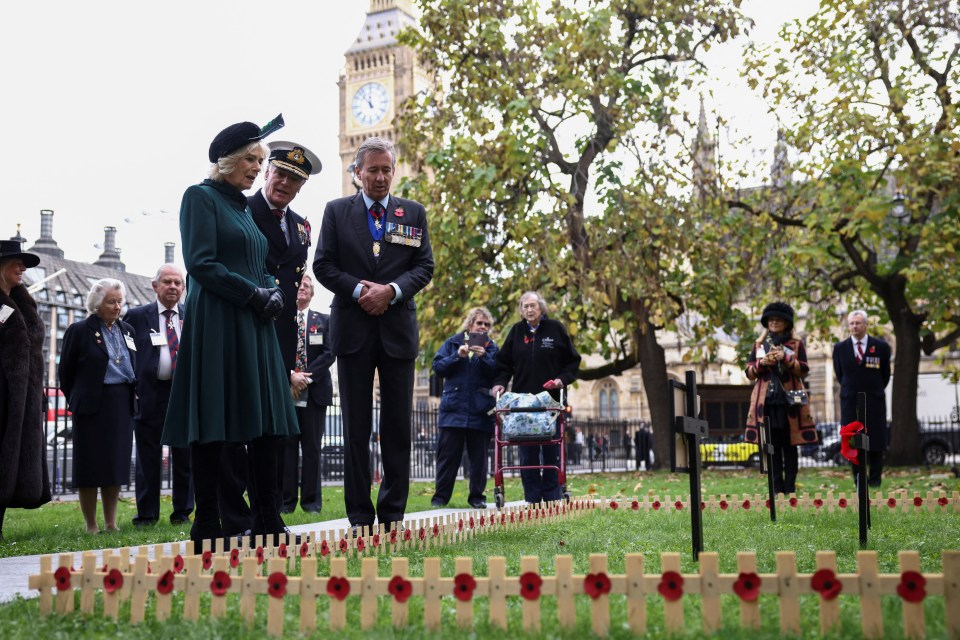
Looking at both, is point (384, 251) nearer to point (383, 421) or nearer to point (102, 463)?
point (383, 421)

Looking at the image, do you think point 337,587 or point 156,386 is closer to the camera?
point 337,587

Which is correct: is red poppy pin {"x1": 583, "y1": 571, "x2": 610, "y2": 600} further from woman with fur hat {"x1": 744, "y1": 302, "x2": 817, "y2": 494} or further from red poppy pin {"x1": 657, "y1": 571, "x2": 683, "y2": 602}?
woman with fur hat {"x1": 744, "y1": 302, "x2": 817, "y2": 494}

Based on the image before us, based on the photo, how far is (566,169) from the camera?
69.1ft

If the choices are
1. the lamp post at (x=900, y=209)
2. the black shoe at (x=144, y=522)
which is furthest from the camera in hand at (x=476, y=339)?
the lamp post at (x=900, y=209)

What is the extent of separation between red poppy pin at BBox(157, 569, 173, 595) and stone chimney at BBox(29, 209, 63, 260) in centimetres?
10626

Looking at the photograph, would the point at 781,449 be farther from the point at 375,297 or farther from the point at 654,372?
the point at 654,372

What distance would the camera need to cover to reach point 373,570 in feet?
12.0

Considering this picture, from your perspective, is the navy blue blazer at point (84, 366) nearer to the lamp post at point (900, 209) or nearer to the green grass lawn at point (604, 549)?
the green grass lawn at point (604, 549)

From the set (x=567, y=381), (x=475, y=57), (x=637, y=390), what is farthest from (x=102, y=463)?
(x=637, y=390)

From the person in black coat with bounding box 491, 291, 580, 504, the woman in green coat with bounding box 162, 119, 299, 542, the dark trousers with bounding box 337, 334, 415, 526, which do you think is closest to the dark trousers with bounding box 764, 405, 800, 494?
the person in black coat with bounding box 491, 291, 580, 504

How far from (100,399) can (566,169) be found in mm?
13652

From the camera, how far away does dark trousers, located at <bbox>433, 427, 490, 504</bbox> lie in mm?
11508

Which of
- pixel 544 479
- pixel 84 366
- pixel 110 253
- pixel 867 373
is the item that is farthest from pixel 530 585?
pixel 110 253

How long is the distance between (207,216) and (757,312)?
1952 centimetres
